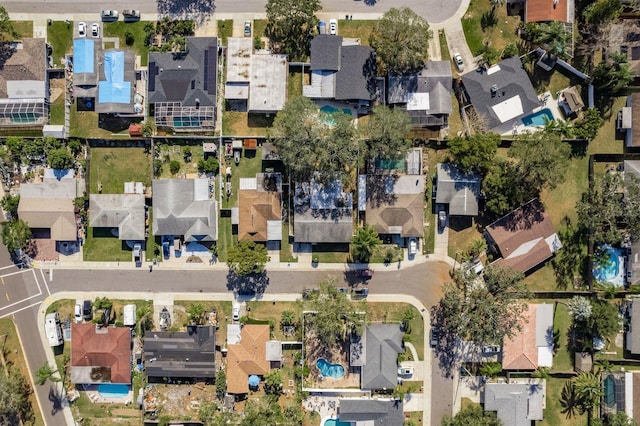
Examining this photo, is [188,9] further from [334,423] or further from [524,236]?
[334,423]

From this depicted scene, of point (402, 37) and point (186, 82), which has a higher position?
point (402, 37)

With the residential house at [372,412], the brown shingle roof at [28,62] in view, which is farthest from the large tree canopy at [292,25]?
the residential house at [372,412]

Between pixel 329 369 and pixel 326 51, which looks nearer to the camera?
pixel 326 51

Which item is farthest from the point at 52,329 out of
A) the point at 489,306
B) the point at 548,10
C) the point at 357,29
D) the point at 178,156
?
the point at 548,10

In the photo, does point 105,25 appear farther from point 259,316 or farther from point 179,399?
point 179,399

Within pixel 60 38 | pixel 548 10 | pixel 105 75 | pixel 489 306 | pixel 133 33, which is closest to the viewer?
pixel 489 306
